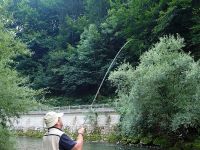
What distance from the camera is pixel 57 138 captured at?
6.24m

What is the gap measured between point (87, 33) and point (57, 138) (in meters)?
54.3

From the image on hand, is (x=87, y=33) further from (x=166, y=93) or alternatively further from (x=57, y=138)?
(x=57, y=138)

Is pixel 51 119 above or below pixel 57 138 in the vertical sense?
above

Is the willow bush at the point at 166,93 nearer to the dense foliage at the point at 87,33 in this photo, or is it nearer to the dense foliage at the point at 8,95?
the dense foliage at the point at 8,95

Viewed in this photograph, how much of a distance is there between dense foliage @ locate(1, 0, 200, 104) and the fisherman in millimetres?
39168

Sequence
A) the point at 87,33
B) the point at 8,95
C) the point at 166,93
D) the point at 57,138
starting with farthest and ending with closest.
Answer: the point at 87,33 < the point at 166,93 < the point at 8,95 < the point at 57,138

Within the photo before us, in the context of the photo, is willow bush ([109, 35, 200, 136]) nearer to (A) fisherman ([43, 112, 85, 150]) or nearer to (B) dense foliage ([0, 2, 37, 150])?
(B) dense foliage ([0, 2, 37, 150])

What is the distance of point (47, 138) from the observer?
20.7 ft

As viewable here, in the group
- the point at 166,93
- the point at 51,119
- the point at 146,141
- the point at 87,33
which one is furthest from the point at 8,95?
the point at 87,33

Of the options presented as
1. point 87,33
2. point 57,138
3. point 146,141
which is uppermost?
point 87,33

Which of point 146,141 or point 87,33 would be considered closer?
point 146,141

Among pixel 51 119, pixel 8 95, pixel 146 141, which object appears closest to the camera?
pixel 51 119

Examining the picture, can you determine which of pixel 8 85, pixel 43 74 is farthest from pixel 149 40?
pixel 8 85

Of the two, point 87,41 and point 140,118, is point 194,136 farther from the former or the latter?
point 87,41
